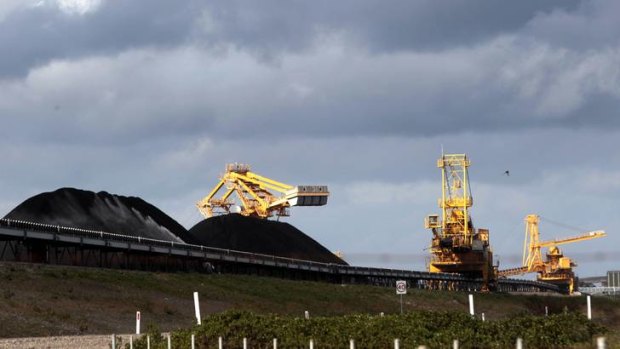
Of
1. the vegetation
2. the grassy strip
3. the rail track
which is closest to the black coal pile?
the rail track

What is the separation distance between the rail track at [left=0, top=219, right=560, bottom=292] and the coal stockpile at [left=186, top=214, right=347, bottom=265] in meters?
18.6

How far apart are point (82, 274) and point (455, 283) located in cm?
8752

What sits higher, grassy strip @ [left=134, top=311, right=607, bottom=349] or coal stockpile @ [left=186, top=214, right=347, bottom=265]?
coal stockpile @ [left=186, top=214, right=347, bottom=265]

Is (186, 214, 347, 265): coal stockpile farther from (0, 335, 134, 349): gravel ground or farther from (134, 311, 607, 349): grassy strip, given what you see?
(134, 311, 607, 349): grassy strip

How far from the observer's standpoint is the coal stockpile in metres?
143

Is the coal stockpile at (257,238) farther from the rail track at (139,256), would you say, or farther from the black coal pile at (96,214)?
the rail track at (139,256)

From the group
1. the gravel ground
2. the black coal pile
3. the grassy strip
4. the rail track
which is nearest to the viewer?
the grassy strip

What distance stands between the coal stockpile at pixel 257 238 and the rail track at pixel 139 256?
60.9 feet

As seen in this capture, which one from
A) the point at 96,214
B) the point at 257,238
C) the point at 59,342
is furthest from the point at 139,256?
the point at 257,238

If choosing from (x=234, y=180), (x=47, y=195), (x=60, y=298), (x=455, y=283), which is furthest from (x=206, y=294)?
(x=234, y=180)

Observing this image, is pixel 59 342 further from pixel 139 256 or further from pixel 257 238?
pixel 257 238

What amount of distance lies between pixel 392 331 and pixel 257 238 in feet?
370

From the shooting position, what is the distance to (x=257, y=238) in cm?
14525

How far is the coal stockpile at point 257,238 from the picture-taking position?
143m
